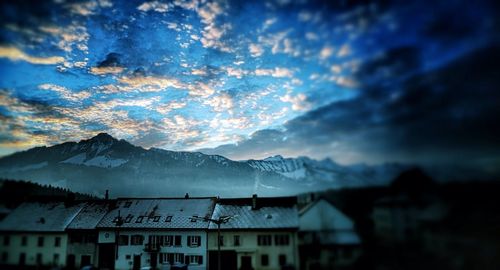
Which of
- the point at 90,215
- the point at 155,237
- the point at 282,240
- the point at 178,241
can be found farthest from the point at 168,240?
the point at 282,240

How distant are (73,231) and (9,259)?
508 inches

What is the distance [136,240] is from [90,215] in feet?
18.8

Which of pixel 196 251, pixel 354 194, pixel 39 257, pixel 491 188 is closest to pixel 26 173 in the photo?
pixel 39 257

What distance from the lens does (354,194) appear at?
61.3 ft

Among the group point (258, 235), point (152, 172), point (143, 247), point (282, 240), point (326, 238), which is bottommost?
point (143, 247)

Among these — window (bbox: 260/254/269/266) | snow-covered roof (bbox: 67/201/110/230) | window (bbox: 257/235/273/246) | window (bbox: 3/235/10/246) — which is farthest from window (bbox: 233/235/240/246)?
window (bbox: 3/235/10/246)

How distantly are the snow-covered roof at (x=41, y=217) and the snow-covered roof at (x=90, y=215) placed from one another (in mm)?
460

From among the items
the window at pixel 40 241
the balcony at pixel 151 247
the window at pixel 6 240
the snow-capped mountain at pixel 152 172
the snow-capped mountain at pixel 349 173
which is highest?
the snow-capped mountain at pixel 152 172

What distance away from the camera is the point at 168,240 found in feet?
101

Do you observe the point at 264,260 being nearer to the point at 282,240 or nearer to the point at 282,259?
the point at 282,259

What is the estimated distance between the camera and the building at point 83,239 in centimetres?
2867

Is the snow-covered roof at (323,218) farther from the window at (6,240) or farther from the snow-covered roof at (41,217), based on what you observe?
the snow-covered roof at (41,217)

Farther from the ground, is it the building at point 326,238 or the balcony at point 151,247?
the building at point 326,238

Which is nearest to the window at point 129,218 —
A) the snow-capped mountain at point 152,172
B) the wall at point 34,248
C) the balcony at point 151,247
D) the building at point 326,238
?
the balcony at point 151,247
